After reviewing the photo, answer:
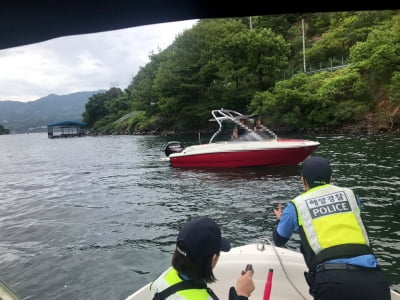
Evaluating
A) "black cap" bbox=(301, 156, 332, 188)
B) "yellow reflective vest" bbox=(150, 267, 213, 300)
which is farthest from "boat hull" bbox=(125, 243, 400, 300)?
"yellow reflective vest" bbox=(150, 267, 213, 300)

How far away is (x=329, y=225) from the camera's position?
9.84ft

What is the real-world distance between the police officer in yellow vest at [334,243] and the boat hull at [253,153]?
14.5 metres

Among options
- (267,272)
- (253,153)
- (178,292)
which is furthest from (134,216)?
(178,292)

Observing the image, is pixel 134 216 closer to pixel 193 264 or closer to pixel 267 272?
pixel 267 272

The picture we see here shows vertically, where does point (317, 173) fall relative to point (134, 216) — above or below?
above

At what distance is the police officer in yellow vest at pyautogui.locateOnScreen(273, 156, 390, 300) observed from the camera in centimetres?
284

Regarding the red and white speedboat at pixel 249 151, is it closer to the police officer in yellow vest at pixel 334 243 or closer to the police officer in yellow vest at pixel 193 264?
the police officer in yellow vest at pixel 334 243

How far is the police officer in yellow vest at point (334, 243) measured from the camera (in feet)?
9.31

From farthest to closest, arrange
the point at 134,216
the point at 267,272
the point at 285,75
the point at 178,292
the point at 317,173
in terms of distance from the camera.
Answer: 1. the point at 285,75
2. the point at 134,216
3. the point at 267,272
4. the point at 317,173
5. the point at 178,292

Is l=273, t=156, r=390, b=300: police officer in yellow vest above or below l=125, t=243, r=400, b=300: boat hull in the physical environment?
above

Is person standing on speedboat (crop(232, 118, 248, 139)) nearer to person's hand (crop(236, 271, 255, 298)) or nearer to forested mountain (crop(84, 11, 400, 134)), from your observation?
forested mountain (crop(84, 11, 400, 134))

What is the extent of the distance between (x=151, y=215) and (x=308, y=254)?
29.9 ft

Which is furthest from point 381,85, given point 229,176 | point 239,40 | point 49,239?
point 49,239

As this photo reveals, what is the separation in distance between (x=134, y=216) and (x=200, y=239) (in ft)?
32.6
